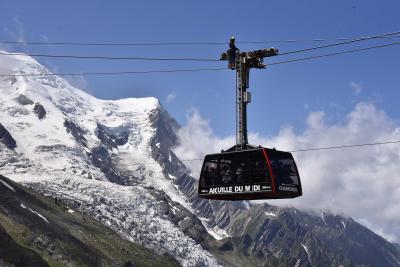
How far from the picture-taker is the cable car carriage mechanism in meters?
50.6

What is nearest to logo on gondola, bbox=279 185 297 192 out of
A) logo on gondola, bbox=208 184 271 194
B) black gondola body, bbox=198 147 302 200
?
black gondola body, bbox=198 147 302 200

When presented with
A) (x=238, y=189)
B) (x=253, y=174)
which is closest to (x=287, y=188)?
(x=253, y=174)

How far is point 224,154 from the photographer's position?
177 feet

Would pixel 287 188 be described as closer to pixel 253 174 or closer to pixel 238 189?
pixel 253 174

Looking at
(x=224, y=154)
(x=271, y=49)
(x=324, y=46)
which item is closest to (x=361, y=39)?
(x=324, y=46)

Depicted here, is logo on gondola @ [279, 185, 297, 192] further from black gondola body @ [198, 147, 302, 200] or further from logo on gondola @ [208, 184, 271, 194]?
logo on gondola @ [208, 184, 271, 194]

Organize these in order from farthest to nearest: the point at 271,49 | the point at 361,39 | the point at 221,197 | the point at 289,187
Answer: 1. the point at 221,197
2. the point at 289,187
3. the point at 271,49
4. the point at 361,39

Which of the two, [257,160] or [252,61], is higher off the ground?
[252,61]

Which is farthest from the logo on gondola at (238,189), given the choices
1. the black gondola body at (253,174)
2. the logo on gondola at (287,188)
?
the logo on gondola at (287,188)

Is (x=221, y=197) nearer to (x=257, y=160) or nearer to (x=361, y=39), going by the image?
(x=257, y=160)

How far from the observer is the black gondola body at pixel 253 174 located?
51.2 metres

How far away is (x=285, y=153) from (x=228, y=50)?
932cm

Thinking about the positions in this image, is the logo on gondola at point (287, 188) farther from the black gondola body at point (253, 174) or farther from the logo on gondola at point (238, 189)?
the logo on gondola at point (238, 189)

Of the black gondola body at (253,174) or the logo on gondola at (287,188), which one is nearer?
the black gondola body at (253,174)
